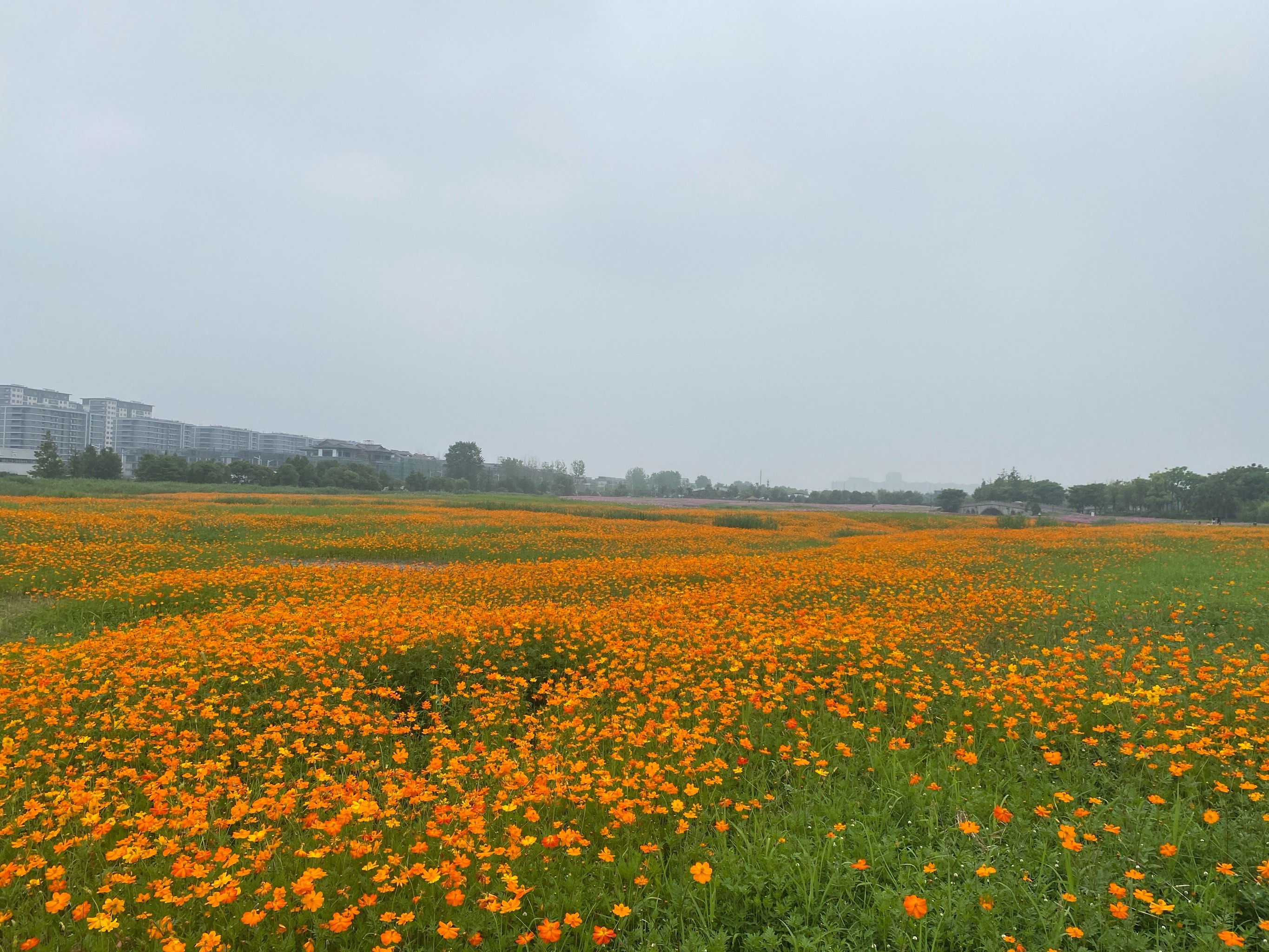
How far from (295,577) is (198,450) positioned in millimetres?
179424

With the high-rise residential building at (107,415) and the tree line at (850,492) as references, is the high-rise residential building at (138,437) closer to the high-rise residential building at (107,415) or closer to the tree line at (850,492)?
the high-rise residential building at (107,415)

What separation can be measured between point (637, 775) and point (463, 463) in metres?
116

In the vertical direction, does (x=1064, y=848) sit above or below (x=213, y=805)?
above

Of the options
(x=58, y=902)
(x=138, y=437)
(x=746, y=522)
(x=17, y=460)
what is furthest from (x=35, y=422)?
(x=58, y=902)

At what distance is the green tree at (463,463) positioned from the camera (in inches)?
4515

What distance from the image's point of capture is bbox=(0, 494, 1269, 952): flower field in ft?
9.71

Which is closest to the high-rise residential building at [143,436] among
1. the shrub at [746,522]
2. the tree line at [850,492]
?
the tree line at [850,492]

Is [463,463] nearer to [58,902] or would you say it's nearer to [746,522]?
[746,522]

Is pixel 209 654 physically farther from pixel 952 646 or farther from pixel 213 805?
pixel 952 646

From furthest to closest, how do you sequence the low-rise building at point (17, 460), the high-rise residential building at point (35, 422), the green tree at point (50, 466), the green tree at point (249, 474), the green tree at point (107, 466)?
the high-rise residential building at point (35, 422)
the low-rise building at point (17, 460)
the green tree at point (249, 474)
the green tree at point (107, 466)
the green tree at point (50, 466)

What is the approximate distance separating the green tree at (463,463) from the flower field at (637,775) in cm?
10616

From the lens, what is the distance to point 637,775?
4168 millimetres

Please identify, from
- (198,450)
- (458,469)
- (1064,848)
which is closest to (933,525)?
(1064,848)

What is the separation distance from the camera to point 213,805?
4.01 m
